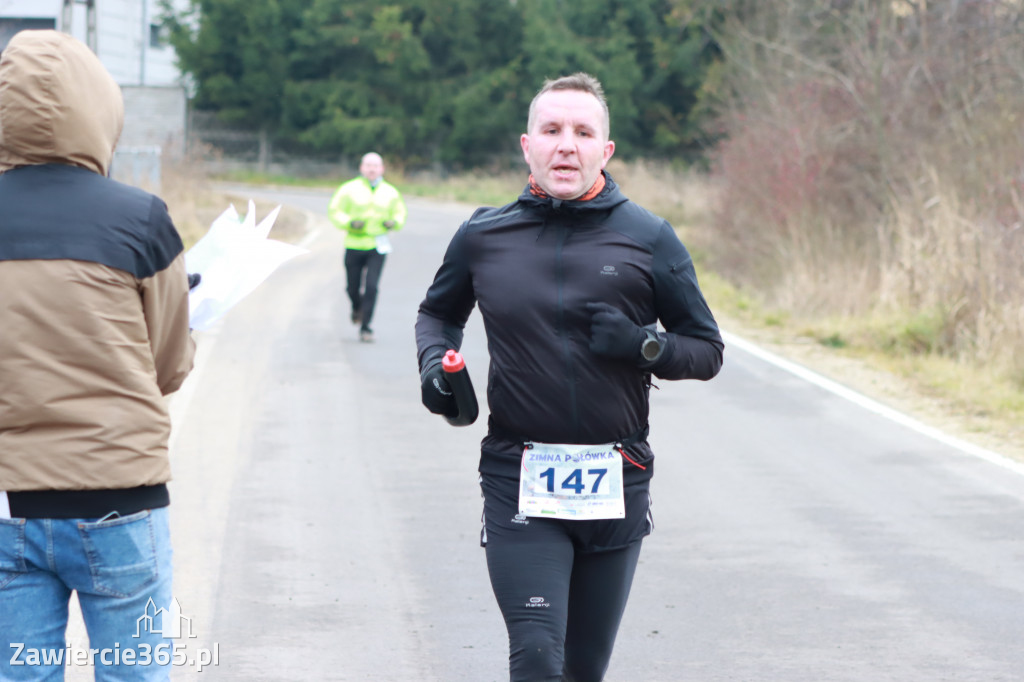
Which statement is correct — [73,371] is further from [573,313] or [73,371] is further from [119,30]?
[119,30]

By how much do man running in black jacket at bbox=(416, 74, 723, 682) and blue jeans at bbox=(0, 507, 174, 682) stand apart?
96cm

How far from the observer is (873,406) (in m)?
11.1

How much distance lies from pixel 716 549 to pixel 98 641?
4.35 m

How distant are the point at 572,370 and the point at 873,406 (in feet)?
25.8

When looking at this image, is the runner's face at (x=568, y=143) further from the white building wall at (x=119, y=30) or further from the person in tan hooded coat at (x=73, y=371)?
the white building wall at (x=119, y=30)

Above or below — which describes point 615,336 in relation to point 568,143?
below

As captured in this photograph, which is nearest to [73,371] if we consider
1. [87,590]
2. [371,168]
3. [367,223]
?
[87,590]

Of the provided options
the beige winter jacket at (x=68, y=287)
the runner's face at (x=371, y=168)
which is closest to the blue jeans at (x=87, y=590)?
the beige winter jacket at (x=68, y=287)

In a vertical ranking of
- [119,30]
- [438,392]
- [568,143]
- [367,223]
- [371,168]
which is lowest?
[119,30]

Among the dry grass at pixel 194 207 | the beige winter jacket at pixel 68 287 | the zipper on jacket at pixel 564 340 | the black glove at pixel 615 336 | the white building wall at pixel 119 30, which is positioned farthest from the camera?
the white building wall at pixel 119 30

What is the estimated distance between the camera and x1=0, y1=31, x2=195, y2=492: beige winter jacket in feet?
9.59

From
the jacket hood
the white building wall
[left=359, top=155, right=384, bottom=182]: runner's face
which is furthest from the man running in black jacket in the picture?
the white building wall

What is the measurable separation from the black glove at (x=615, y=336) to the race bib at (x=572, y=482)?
286mm

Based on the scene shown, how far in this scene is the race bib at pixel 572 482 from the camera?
370 centimetres
